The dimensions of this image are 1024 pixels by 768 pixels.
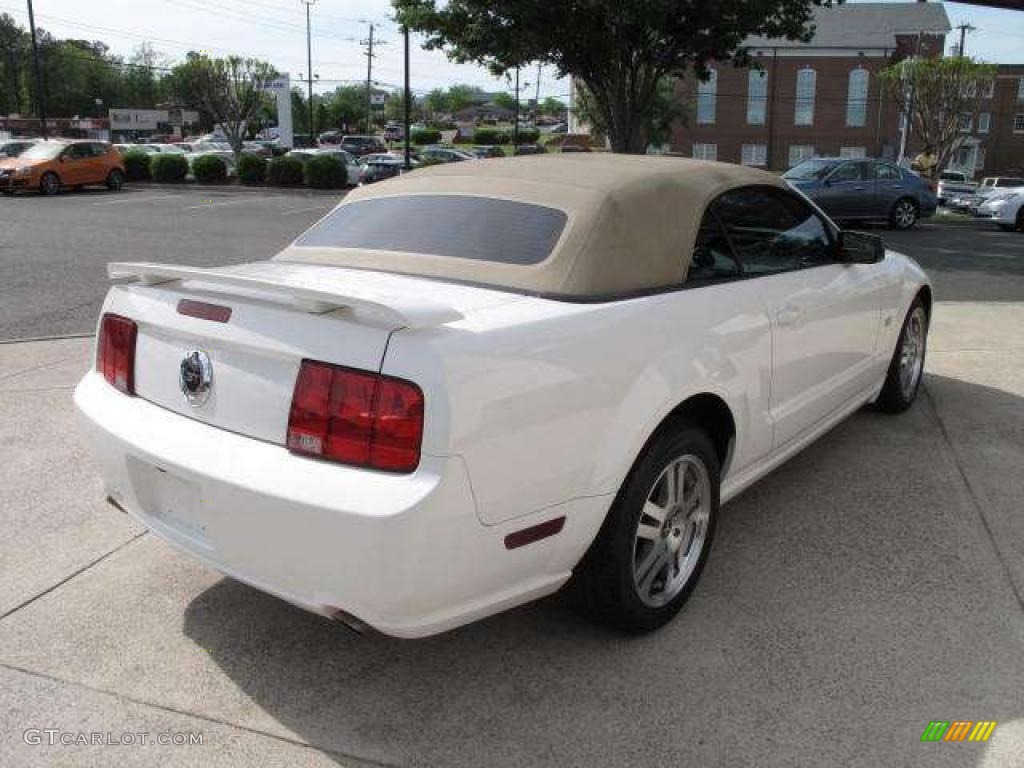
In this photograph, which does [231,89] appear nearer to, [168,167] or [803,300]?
[168,167]

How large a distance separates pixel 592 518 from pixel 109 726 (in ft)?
4.87

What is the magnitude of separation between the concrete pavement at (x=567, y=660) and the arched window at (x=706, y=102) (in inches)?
2503

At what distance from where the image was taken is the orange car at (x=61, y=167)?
80.9 ft

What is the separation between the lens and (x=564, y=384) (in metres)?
2.53

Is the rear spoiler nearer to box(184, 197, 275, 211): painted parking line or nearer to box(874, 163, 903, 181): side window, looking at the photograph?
box(874, 163, 903, 181): side window

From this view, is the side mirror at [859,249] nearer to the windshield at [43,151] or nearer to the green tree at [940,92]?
the windshield at [43,151]

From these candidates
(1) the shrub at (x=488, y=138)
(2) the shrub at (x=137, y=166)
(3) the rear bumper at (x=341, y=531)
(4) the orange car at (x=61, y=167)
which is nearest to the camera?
(3) the rear bumper at (x=341, y=531)

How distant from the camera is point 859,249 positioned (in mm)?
4402

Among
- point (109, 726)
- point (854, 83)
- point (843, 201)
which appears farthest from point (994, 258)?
point (854, 83)

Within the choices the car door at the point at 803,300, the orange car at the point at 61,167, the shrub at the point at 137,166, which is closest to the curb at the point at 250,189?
the shrub at the point at 137,166

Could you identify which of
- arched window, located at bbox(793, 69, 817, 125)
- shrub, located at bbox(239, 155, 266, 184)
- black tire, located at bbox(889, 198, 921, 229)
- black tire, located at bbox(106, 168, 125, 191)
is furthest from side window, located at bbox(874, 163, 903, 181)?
arched window, located at bbox(793, 69, 817, 125)

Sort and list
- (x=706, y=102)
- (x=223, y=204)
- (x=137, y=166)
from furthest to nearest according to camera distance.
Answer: (x=706, y=102) < (x=137, y=166) < (x=223, y=204)

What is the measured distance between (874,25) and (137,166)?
169 feet

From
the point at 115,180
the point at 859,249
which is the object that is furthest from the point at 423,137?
the point at 859,249
